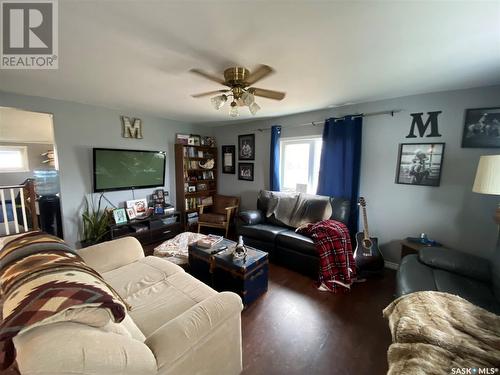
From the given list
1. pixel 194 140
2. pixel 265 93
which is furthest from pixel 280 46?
pixel 194 140

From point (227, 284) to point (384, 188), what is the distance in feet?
7.70

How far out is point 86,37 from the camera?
1.37 meters

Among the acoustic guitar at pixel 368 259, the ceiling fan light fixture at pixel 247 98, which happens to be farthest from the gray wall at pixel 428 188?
the ceiling fan light fixture at pixel 247 98

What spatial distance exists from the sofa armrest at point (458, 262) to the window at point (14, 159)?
798 cm

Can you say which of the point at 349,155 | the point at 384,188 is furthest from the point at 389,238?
the point at 349,155

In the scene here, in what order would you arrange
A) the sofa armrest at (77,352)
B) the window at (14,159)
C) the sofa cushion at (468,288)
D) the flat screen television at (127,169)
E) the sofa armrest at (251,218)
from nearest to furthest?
1. the sofa armrest at (77,352)
2. the sofa cushion at (468,288)
3. the flat screen television at (127,169)
4. the sofa armrest at (251,218)
5. the window at (14,159)

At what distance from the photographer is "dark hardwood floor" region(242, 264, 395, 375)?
57.0 inches

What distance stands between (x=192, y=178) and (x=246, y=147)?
1296mm

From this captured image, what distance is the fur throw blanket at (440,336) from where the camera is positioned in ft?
2.95

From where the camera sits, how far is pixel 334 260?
7.77ft

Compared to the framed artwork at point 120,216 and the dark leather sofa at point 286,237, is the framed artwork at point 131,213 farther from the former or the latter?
the dark leather sofa at point 286,237

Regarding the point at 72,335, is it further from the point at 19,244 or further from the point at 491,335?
the point at 491,335

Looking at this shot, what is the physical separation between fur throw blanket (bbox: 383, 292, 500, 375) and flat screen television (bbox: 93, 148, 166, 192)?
3.72 metres

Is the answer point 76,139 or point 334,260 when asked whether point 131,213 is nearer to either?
point 76,139
